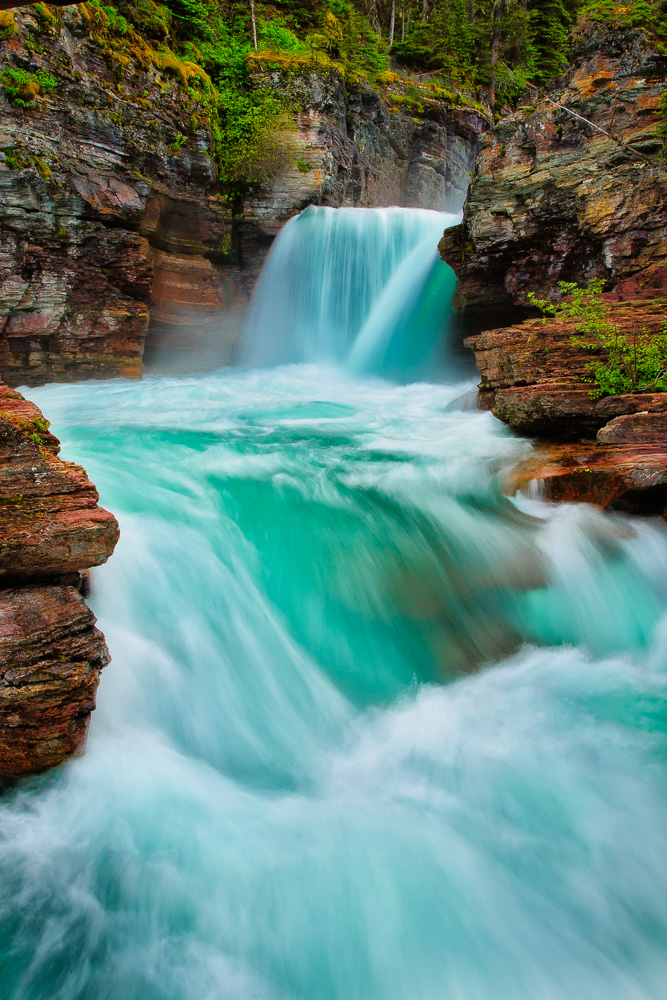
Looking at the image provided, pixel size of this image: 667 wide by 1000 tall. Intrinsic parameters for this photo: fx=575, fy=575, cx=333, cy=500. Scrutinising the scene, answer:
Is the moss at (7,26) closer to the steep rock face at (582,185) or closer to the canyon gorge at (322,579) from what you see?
the canyon gorge at (322,579)

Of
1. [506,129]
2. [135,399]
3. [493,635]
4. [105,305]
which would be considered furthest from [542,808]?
[105,305]

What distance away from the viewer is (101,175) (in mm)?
11016

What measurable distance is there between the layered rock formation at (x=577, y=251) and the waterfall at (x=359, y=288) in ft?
7.03

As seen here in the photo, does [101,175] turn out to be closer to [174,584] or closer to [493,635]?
[174,584]

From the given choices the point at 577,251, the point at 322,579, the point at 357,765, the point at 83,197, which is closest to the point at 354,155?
the point at 83,197

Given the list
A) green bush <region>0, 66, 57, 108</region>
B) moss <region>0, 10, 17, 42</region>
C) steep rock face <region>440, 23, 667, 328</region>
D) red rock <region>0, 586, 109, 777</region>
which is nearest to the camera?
red rock <region>0, 586, 109, 777</region>

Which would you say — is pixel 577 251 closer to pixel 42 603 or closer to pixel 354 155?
pixel 354 155

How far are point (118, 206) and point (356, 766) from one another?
11.6 meters

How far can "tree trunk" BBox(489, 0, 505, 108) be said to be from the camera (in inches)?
852

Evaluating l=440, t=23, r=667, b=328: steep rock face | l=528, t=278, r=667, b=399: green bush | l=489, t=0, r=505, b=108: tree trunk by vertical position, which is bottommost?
l=528, t=278, r=667, b=399: green bush

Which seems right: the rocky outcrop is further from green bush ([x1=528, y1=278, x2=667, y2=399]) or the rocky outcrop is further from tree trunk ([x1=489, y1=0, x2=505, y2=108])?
tree trunk ([x1=489, y1=0, x2=505, y2=108])

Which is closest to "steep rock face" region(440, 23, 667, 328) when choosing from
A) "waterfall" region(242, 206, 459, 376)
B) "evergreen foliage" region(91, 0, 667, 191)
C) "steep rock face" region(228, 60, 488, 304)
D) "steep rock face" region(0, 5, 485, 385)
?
"evergreen foliage" region(91, 0, 667, 191)

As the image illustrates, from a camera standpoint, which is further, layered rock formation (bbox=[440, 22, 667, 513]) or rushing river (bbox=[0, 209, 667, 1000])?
layered rock formation (bbox=[440, 22, 667, 513])

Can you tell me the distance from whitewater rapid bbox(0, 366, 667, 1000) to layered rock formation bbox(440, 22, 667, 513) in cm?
73
